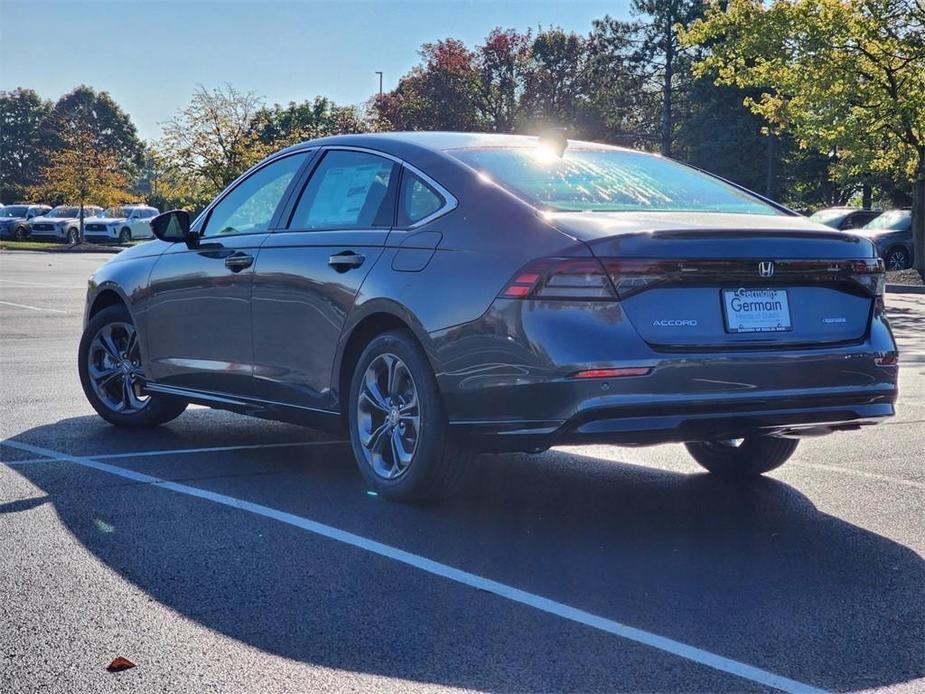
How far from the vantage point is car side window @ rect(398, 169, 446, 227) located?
19.5 feet

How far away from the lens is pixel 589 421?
5.16 meters

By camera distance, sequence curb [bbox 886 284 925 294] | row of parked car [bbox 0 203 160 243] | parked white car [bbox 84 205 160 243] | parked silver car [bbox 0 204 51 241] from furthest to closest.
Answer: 1. parked silver car [bbox 0 204 51 241]
2. row of parked car [bbox 0 203 160 243]
3. parked white car [bbox 84 205 160 243]
4. curb [bbox 886 284 925 294]

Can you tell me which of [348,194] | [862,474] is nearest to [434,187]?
[348,194]

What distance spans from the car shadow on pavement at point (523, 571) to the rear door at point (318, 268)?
0.54m

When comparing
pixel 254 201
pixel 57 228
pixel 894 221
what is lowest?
pixel 57 228

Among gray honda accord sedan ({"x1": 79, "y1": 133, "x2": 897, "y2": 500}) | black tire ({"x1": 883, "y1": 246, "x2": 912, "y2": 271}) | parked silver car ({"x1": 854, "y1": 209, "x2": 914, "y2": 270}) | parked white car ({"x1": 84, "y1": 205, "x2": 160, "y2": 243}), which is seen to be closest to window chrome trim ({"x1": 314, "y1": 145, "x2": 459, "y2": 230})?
gray honda accord sedan ({"x1": 79, "y1": 133, "x2": 897, "y2": 500})

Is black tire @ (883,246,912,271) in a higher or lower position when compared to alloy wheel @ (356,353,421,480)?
lower

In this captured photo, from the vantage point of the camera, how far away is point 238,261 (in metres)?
6.98

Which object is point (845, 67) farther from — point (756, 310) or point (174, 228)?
point (756, 310)

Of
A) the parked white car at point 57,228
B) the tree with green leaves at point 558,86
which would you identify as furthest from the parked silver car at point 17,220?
the tree with green leaves at point 558,86

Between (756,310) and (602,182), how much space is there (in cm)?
109

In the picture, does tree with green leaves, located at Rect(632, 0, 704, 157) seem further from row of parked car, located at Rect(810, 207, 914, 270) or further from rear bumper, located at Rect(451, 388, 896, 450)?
rear bumper, located at Rect(451, 388, 896, 450)

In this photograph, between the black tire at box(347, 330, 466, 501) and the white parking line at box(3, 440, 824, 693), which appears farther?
the black tire at box(347, 330, 466, 501)

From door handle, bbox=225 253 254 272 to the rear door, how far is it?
118mm
